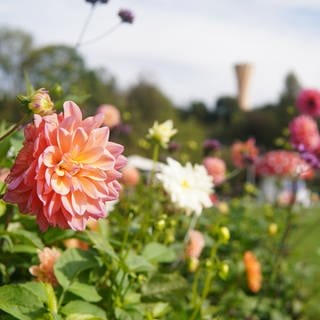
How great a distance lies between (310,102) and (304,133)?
0.27 meters

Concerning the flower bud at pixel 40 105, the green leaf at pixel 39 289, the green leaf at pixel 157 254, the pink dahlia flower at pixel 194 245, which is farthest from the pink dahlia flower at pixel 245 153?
the flower bud at pixel 40 105

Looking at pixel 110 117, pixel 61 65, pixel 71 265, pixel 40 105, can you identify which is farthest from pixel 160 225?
pixel 61 65

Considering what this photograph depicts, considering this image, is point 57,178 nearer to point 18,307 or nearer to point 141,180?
point 18,307

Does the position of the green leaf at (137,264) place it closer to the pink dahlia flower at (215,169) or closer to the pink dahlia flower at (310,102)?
the pink dahlia flower at (215,169)

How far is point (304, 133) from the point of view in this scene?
2.37 m

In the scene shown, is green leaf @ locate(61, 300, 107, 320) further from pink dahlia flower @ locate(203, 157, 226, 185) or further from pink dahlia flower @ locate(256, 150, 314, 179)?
pink dahlia flower @ locate(256, 150, 314, 179)

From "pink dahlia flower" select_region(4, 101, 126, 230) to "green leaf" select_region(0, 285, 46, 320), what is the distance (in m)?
0.16

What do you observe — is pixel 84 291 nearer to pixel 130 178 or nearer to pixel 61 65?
pixel 130 178

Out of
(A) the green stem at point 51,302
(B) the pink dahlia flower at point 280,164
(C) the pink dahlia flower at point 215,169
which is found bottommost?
(B) the pink dahlia flower at point 280,164

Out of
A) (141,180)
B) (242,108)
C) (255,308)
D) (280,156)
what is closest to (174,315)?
(255,308)

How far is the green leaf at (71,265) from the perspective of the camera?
1.14m

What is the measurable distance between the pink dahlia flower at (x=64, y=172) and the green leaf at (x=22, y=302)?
0.16m

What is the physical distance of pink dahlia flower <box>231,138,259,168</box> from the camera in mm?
2786

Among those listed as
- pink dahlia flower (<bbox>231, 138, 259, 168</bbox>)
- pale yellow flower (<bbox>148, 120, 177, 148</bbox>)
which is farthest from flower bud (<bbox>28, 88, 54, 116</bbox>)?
pink dahlia flower (<bbox>231, 138, 259, 168</bbox>)
